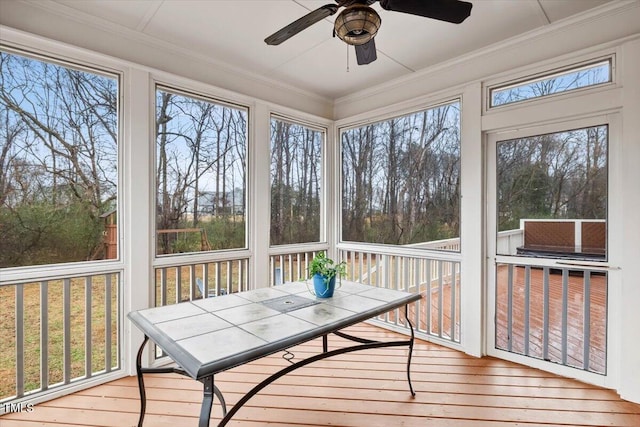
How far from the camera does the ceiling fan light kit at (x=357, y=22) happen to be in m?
1.66

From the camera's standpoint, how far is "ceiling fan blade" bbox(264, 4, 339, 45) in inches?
67.9

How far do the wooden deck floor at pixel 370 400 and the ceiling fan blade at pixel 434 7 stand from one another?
2401mm

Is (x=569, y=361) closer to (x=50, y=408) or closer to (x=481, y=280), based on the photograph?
(x=481, y=280)

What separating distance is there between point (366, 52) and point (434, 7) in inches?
20.2

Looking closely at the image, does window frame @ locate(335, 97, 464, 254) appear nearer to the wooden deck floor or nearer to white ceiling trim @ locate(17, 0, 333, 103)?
white ceiling trim @ locate(17, 0, 333, 103)

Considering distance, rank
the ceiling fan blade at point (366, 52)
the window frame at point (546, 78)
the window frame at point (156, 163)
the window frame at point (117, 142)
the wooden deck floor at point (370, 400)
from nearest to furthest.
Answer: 1. the ceiling fan blade at point (366, 52)
2. the wooden deck floor at point (370, 400)
3. the window frame at point (117, 142)
4. the window frame at point (546, 78)
5. the window frame at point (156, 163)

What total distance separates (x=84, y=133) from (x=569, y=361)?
4.25 meters

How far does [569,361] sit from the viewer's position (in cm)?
274

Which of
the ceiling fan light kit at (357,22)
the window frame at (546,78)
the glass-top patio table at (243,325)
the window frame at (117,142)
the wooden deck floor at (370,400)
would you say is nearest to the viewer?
the glass-top patio table at (243,325)

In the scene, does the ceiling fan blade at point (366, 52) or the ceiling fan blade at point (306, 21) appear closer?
the ceiling fan blade at point (306, 21)

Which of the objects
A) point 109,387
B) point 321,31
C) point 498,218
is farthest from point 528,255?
point 109,387

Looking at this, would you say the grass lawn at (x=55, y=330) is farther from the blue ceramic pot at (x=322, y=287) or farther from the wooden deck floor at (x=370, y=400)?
the blue ceramic pot at (x=322, y=287)

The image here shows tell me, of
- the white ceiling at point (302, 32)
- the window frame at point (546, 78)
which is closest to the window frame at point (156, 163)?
the white ceiling at point (302, 32)

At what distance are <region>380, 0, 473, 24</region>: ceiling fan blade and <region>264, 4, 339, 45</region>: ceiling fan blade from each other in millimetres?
282
